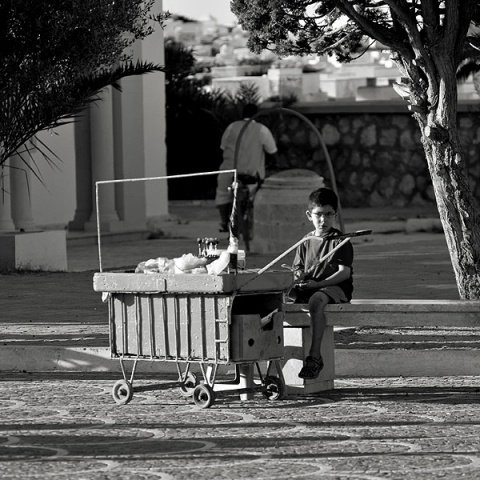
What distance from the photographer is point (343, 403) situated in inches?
301

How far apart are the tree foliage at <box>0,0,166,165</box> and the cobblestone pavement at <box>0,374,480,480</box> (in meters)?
3.32

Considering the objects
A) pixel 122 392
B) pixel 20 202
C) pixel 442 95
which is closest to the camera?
pixel 122 392

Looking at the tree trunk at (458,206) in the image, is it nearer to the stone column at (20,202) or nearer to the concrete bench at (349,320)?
the concrete bench at (349,320)

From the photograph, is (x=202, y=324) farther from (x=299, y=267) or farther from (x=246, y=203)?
(x=246, y=203)

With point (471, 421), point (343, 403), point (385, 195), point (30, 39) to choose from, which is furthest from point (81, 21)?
point (385, 195)

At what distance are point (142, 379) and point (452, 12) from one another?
3.52 m

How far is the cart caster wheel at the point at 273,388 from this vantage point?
25.5 ft

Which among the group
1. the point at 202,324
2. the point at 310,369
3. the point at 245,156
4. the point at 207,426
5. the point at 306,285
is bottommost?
the point at 207,426

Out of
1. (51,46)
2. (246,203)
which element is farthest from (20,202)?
(51,46)

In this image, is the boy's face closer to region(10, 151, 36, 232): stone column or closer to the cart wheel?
the cart wheel

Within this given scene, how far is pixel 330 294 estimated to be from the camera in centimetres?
804

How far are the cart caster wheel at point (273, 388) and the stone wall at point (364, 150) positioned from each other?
16745 mm

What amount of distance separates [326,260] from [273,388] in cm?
85

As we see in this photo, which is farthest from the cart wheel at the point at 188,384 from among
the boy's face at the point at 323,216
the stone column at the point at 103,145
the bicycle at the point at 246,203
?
the stone column at the point at 103,145
